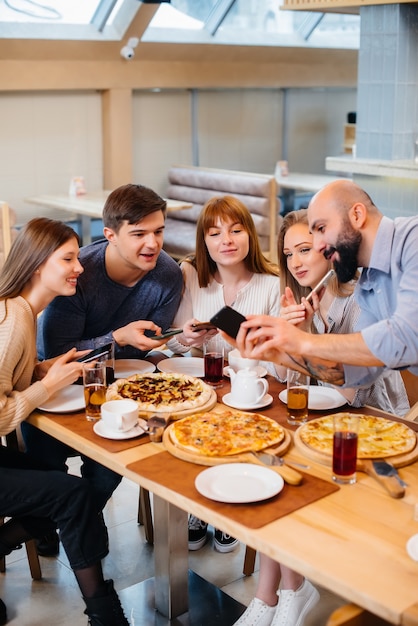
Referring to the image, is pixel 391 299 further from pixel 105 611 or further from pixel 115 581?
pixel 115 581

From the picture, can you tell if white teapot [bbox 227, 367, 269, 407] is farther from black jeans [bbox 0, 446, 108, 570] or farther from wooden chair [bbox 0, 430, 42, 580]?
wooden chair [bbox 0, 430, 42, 580]

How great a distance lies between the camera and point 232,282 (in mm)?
3168

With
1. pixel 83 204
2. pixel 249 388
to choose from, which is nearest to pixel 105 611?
pixel 249 388

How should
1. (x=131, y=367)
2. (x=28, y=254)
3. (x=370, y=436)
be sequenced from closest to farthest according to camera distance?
(x=370, y=436) < (x=28, y=254) < (x=131, y=367)

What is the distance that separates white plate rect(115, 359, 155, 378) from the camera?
9.35 feet

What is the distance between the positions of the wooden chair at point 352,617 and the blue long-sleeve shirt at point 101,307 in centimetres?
159

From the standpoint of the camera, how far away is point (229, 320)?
238 cm

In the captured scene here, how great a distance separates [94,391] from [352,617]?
1.13 meters

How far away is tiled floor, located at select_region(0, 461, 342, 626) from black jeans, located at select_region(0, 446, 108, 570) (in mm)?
412

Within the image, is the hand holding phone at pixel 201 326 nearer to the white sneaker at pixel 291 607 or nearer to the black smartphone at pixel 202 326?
the black smartphone at pixel 202 326

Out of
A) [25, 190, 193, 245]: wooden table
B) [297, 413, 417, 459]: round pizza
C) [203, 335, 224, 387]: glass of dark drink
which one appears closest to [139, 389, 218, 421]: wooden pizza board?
[203, 335, 224, 387]: glass of dark drink

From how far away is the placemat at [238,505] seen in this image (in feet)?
6.17

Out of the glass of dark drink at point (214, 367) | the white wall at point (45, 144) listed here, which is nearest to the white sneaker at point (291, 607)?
the glass of dark drink at point (214, 367)

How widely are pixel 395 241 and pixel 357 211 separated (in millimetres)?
136
